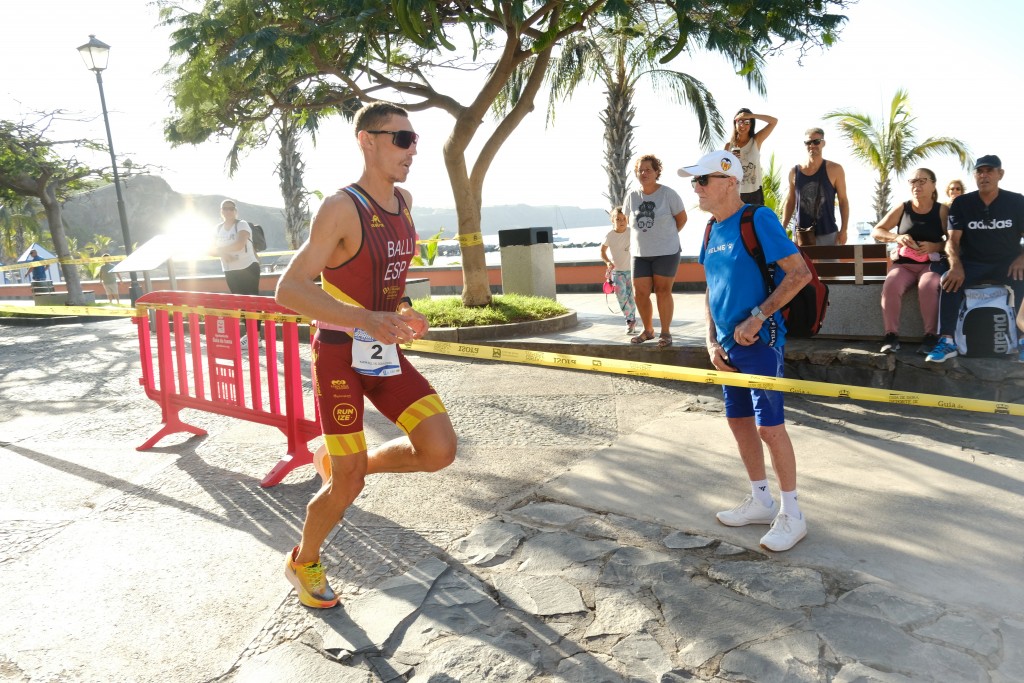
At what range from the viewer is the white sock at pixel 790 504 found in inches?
144

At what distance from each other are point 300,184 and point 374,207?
2801 cm

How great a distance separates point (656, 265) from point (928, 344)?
8.13 feet

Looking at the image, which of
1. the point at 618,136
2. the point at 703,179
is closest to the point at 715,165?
the point at 703,179

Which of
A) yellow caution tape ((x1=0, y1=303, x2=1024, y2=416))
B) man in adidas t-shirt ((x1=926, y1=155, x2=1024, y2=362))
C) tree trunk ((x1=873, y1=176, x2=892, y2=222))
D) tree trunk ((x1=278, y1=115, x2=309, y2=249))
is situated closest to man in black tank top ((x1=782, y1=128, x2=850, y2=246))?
man in adidas t-shirt ((x1=926, y1=155, x2=1024, y2=362))

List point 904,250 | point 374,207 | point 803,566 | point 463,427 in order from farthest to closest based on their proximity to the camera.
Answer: point 904,250, point 463,427, point 803,566, point 374,207

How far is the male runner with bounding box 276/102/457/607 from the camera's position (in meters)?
3.16

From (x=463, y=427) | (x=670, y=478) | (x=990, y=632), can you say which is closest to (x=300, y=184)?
(x=463, y=427)

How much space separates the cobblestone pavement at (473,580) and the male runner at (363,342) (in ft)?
1.45

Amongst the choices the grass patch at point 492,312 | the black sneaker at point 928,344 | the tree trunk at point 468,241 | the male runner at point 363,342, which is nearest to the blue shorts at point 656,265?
the black sneaker at point 928,344

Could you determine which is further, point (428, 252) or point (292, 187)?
point (292, 187)

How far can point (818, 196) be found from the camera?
7602mm

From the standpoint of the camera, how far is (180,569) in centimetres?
376

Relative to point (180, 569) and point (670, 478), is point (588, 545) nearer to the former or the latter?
point (670, 478)

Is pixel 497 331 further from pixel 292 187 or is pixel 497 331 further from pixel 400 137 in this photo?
pixel 292 187
